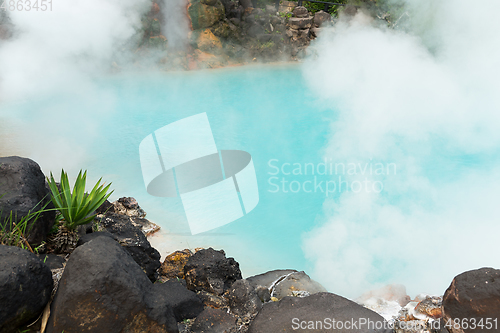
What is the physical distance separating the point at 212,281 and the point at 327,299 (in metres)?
1.10

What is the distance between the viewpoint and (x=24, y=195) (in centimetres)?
269

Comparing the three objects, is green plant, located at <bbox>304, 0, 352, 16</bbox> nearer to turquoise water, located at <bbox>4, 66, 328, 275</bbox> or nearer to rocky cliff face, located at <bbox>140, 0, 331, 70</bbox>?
rocky cliff face, located at <bbox>140, 0, 331, 70</bbox>

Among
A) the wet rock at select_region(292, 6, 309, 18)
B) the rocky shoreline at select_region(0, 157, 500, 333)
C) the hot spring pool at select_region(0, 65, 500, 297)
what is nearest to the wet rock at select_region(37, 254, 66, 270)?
the rocky shoreline at select_region(0, 157, 500, 333)

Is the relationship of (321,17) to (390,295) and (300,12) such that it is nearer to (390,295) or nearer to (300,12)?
(300,12)

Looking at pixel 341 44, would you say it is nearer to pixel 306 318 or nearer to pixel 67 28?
pixel 67 28

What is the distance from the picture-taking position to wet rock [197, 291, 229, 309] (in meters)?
3.05

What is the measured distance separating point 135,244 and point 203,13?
1021 cm

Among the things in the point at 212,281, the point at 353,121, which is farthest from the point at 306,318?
the point at 353,121

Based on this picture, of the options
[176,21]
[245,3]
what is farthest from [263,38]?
[176,21]

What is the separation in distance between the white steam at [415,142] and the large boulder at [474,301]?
1.91 meters

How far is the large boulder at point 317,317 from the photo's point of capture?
92.1 inches

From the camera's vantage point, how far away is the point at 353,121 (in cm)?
811

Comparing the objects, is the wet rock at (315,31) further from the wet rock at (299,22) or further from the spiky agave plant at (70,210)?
the spiky agave plant at (70,210)

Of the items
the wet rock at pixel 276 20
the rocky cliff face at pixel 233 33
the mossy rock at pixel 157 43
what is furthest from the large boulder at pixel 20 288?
the wet rock at pixel 276 20
